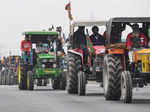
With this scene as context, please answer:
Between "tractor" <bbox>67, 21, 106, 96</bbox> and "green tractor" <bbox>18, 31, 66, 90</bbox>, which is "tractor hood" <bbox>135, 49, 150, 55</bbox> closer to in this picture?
"tractor" <bbox>67, 21, 106, 96</bbox>

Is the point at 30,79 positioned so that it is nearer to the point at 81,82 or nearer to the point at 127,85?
the point at 81,82

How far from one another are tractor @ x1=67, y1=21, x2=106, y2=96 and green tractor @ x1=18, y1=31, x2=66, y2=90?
6.67 m

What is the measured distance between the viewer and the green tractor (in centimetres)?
2930

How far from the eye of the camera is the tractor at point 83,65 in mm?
20766

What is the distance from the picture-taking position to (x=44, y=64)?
98.8ft

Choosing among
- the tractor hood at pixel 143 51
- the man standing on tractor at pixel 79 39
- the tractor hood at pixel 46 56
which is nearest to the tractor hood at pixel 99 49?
the man standing on tractor at pixel 79 39

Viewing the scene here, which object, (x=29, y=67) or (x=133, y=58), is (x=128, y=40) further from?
(x=29, y=67)

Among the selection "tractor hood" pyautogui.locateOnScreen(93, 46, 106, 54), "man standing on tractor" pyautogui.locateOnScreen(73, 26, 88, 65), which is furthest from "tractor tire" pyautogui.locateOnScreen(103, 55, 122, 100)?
"man standing on tractor" pyautogui.locateOnScreen(73, 26, 88, 65)

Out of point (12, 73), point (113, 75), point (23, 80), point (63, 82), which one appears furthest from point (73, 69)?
point (12, 73)

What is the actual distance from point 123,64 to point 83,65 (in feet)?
16.7

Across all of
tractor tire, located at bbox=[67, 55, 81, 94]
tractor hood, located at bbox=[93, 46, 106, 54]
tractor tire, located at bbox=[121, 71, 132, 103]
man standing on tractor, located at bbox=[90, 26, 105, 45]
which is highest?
man standing on tractor, located at bbox=[90, 26, 105, 45]

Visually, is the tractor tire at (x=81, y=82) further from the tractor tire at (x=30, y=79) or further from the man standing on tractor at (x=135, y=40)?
the tractor tire at (x=30, y=79)

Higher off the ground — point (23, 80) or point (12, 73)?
point (12, 73)

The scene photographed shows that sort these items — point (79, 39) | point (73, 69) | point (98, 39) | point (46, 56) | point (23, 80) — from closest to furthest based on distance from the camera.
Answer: point (98, 39) → point (73, 69) → point (79, 39) → point (23, 80) → point (46, 56)
